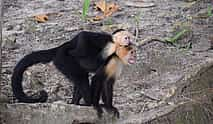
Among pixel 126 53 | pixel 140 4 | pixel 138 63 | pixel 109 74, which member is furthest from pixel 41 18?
pixel 126 53

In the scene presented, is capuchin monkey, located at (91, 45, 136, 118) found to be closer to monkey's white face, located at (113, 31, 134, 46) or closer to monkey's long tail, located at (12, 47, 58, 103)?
monkey's white face, located at (113, 31, 134, 46)

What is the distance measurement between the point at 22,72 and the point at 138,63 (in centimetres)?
165

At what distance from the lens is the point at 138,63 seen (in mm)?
5129

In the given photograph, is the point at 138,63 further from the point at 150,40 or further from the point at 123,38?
the point at 123,38

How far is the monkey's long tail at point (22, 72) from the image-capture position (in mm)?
3609

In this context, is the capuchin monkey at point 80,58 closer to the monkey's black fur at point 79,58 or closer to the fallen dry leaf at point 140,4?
the monkey's black fur at point 79,58

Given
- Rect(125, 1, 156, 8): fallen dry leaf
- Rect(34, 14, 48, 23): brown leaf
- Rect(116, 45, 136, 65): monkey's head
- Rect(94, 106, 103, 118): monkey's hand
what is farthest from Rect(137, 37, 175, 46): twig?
Rect(94, 106, 103, 118): monkey's hand

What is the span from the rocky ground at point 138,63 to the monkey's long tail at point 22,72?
10cm

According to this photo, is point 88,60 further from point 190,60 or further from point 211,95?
point 190,60

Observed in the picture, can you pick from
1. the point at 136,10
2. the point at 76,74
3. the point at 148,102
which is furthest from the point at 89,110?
the point at 136,10

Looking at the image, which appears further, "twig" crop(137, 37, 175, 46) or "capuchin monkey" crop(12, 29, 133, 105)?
"twig" crop(137, 37, 175, 46)

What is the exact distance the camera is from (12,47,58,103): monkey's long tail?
3.61 metres

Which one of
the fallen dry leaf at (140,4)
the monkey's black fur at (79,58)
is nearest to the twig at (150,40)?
the fallen dry leaf at (140,4)

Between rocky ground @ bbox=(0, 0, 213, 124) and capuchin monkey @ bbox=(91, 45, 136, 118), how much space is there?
0.17 metres
